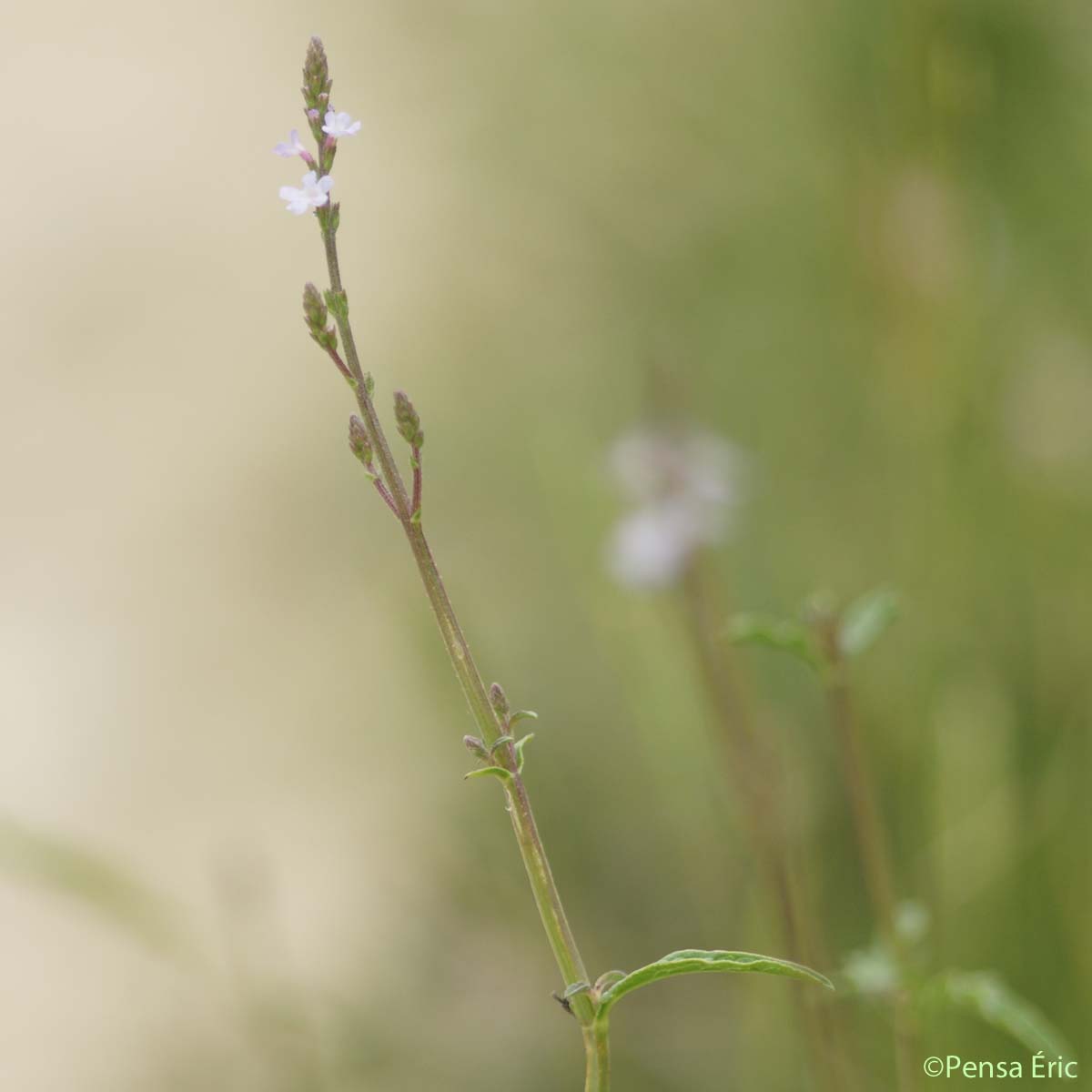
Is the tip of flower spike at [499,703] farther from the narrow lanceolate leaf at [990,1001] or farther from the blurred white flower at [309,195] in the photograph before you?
the narrow lanceolate leaf at [990,1001]

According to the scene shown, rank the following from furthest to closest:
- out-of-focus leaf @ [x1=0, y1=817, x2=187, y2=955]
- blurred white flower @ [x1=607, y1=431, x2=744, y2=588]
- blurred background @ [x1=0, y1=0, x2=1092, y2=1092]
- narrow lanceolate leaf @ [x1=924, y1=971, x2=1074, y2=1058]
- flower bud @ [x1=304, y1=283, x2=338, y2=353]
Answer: blurred background @ [x1=0, y1=0, x2=1092, y2=1092] → blurred white flower @ [x1=607, y1=431, x2=744, y2=588] → out-of-focus leaf @ [x1=0, y1=817, x2=187, y2=955] → narrow lanceolate leaf @ [x1=924, y1=971, x2=1074, y2=1058] → flower bud @ [x1=304, y1=283, x2=338, y2=353]

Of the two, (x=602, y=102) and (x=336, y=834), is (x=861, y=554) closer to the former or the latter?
(x=336, y=834)

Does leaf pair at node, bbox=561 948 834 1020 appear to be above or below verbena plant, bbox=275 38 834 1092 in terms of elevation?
below

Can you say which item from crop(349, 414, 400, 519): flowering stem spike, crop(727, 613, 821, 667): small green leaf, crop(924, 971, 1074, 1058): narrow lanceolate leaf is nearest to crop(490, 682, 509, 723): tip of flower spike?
crop(349, 414, 400, 519): flowering stem spike

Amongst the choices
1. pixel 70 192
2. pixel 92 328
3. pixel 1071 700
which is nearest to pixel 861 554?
pixel 1071 700

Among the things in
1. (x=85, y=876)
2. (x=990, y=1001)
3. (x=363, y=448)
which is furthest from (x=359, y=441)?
(x=85, y=876)

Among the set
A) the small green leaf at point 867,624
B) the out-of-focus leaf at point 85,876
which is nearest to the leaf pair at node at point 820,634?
the small green leaf at point 867,624

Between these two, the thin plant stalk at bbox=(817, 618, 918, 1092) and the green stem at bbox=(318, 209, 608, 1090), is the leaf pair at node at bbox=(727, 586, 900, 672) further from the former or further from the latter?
the green stem at bbox=(318, 209, 608, 1090)
